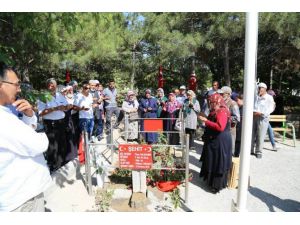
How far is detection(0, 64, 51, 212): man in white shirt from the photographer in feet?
5.73

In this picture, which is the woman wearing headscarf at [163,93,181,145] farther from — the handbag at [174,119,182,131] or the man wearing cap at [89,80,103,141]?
the man wearing cap at [89,80,103,141]

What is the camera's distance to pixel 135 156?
4.29 m

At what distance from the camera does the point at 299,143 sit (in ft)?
26.1

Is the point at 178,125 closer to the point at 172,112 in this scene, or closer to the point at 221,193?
the point at 172,112

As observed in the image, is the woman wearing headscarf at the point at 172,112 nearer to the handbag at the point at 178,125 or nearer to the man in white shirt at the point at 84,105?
the handbag at the point at 178,125

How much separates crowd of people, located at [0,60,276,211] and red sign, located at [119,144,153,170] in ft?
3.59

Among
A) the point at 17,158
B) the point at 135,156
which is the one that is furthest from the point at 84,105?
the point at 17,158

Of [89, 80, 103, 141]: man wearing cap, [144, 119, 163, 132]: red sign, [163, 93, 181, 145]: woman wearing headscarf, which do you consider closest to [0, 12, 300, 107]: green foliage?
[89, 80, 103, 141]: man wearing cap

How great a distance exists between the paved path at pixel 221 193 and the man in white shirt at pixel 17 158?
244 cm

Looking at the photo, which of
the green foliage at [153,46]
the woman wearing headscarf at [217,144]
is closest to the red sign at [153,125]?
the woman wearing headscarf at [217,144]

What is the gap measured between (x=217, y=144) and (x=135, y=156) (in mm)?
1424

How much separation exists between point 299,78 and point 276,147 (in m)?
10.2

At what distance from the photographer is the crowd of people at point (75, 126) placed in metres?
1.82
